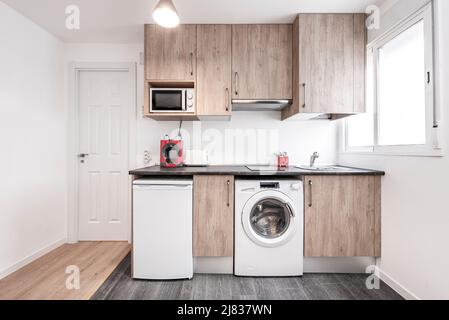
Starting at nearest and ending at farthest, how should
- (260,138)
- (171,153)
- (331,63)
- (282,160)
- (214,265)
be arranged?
1. (214,265)
2. (331,63)
3. (171,153)
4. (282,160)
5. (260,138)

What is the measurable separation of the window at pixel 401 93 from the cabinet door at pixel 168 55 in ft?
5.68

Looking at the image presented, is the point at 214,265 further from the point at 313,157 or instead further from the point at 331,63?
the point at 331,63

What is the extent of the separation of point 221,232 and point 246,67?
1616mm

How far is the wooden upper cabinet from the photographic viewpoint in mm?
2588

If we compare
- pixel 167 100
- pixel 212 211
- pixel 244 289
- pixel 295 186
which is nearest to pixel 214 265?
pixel 244 289

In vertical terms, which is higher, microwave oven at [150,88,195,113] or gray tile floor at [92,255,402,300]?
microwave oven at [150,88,195,113]

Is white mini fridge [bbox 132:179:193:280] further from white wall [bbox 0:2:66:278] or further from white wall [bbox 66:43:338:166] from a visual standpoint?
white wall [bbox 0:2:66:278]

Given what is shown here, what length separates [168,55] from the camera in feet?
8.48

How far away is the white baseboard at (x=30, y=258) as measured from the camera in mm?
2279

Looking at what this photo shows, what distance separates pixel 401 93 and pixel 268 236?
5.22ft

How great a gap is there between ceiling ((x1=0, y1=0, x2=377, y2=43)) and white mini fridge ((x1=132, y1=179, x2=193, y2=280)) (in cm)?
156

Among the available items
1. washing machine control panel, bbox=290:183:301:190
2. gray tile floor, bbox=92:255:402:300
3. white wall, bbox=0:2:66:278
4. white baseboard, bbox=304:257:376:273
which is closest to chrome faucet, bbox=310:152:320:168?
washing machine control panel, bbox=290:183:301:190

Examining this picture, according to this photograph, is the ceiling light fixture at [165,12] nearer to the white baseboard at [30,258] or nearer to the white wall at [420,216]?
the white wall at [420,216]

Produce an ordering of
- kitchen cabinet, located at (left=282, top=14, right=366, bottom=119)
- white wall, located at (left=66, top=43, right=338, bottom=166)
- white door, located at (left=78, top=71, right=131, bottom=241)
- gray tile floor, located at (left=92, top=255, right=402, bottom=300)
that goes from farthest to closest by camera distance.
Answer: white door, located at (left=78, top=71, right=131, bottom=241), white wall, located at (left=66, top=43, right=338, bottom=166), kitchen cabinet, located at (left=282, top=14, right=366, bottom=119), gray tile floor, located at (left=92, top=255, right=402, bottom=300)
